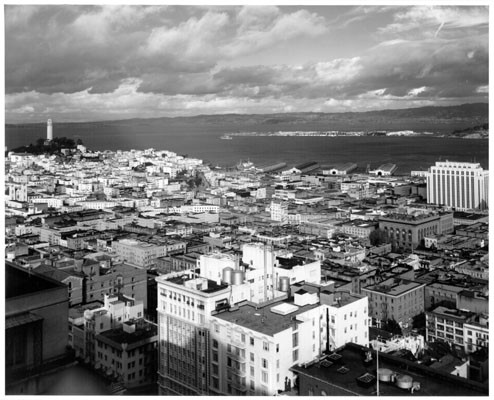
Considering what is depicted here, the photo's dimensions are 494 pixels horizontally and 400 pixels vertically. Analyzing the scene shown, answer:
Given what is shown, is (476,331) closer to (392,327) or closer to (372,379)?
(392,327)

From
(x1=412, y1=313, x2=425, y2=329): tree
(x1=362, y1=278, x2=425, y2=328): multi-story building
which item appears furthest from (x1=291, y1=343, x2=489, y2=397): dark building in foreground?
(x1=412, y1=313, x2=425, y2=329): tree

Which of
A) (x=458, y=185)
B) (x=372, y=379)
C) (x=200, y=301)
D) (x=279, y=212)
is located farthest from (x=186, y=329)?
(x=458, y=185)

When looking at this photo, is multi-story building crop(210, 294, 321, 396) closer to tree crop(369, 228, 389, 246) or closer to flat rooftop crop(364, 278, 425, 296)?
flat rooftop crop(364, 278, 425, 296)

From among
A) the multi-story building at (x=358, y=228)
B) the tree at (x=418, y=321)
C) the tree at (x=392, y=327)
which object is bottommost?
the tree at (x=418, y=321)

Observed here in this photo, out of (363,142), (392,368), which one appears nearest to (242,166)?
(363,142)

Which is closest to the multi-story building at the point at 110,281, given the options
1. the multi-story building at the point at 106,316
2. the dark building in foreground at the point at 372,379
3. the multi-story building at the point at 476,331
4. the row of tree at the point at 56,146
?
the multi-story building at the point at 106,316

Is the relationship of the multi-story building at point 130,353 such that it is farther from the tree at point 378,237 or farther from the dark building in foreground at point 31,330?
the tree at point 378,237
